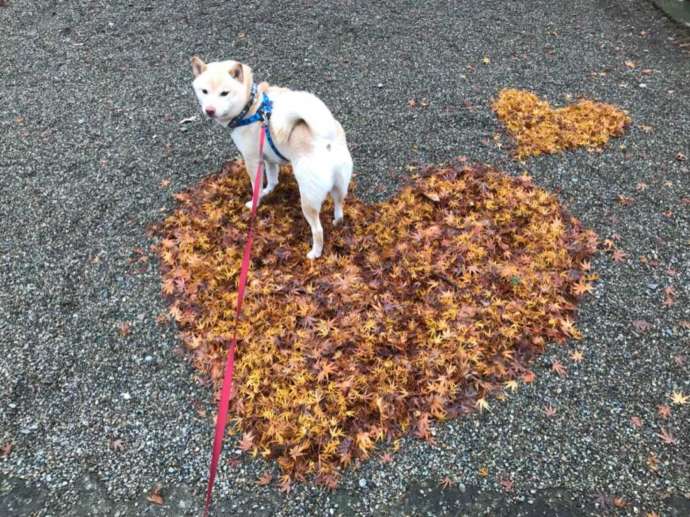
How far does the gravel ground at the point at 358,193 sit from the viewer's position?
2902mm

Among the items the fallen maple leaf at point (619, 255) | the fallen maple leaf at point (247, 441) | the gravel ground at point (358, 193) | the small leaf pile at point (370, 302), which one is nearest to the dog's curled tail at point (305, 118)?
the small leaf pile at point (370, 302)

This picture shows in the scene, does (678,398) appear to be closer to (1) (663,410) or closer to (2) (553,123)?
(1) (663,410)

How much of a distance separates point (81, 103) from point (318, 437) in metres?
5.46

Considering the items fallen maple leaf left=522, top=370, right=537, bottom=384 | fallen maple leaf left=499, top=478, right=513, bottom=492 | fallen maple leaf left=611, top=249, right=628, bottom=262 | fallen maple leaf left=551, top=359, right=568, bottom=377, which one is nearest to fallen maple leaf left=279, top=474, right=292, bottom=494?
fallen maple leaf left=499, top=478, right=513, bottom=492

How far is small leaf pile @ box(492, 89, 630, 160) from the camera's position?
5184mm

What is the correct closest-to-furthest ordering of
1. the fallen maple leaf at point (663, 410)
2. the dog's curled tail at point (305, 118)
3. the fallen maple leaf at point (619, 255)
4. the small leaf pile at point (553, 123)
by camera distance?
the fallen maple leaf at point (663, 410)
the dog's curled tail at point (305, 118)
the fallen maple leaf at point (619, 255)
the small leaf pile at point (553, 123)

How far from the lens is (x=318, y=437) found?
9.90 feet

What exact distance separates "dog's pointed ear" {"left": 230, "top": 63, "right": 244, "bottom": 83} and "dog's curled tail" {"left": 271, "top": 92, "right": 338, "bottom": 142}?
37cm

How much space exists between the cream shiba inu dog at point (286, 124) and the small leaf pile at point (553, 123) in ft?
8.52

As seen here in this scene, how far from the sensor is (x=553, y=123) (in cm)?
545

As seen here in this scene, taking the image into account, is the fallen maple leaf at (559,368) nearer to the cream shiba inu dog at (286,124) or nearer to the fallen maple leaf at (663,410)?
the fallen maple leaf at (663,410)

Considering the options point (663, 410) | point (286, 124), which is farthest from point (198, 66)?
point (663, 410)

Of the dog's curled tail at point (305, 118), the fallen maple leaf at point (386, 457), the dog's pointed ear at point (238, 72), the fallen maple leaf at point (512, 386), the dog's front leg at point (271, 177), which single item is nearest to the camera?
the fallen maple leaf at point (386, 457)

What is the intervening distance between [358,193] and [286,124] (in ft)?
4.47
